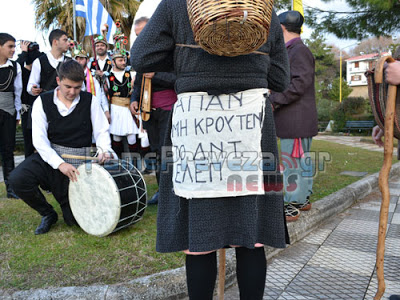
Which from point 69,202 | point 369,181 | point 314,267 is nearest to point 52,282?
point 69,202

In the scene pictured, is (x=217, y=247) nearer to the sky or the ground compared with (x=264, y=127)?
Answer: nearer to the ground

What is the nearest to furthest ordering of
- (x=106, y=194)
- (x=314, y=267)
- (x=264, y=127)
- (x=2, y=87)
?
(x=264, y=127), (x=314, y=267), (x=106, y=194), (x=2, y=87)

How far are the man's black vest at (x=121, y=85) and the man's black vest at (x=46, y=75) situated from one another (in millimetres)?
845

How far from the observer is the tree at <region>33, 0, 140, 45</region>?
17.3 m

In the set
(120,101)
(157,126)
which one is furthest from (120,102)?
(157,126)

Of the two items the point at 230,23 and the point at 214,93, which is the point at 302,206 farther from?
the point at 230,23

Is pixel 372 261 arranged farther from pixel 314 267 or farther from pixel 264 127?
pixel 264 127

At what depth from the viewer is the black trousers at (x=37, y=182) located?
3311 mm

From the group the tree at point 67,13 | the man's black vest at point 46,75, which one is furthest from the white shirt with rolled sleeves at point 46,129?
the tree at point 67,13

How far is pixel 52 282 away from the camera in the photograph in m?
2.36

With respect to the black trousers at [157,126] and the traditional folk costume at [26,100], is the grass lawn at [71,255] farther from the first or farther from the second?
the traditional folk costume at [26,100]

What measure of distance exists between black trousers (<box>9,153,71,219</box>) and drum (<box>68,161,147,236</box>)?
213 millimetres

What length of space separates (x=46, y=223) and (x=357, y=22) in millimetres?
9352

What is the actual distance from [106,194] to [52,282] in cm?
86
